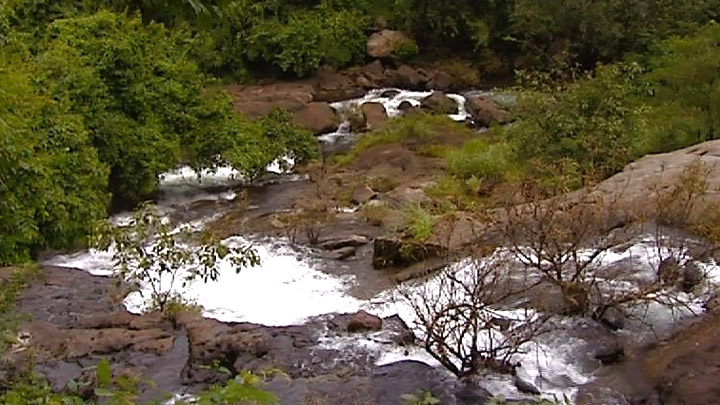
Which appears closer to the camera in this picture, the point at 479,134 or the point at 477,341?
the point at 477,341

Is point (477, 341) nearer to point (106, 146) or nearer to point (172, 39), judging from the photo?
point (106, 146)

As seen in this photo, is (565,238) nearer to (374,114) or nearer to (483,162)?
(483,162)

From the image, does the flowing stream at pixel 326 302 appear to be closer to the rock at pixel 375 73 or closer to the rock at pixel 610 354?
the rock at pixel 610 354

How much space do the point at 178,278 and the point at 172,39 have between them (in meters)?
7.97

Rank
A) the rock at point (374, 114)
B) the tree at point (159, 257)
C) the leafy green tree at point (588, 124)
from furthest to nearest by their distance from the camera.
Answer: the rock at point (374, 114)
the leafy green tree at point (588, 124)
the tree at point (159, 257)

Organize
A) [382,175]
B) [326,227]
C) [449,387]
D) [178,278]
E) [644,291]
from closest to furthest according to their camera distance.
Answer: [449,387]
[644,291]
[178,278]
[326,227]
[382,175]

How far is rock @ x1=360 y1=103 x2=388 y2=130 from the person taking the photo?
71.1 ft

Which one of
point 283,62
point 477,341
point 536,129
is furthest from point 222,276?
point 283,62

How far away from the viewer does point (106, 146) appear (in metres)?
14.9

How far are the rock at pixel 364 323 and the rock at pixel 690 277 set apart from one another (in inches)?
124

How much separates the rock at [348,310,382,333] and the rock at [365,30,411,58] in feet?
59.4

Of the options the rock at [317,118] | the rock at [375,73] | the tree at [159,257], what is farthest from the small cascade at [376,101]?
the tree at [159,257]

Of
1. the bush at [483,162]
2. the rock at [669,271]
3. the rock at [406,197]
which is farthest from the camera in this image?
the bush at [483,162]

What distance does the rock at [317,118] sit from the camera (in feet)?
69.1
